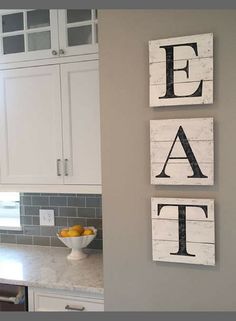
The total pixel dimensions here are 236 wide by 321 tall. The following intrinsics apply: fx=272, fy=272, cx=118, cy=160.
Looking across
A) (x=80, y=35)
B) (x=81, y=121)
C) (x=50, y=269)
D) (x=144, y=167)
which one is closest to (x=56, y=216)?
(x=50, y=269)

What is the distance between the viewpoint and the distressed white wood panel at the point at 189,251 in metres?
1.16

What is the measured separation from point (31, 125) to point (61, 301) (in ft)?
3.47

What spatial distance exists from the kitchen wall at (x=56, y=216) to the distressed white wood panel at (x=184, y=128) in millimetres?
900

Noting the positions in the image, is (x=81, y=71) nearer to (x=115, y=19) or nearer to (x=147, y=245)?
(x=115, y=19)

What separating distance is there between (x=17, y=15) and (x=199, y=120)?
55.4 inches

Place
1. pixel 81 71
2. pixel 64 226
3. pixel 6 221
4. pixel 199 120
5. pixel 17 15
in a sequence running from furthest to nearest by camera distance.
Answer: pixel 6 221 < pixel 64 226 < pixel 17 15 < pixel 81 71 < pixel 199 120

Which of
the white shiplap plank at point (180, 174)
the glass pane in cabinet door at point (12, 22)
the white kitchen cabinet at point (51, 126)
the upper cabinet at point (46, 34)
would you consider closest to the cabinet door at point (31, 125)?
the white kitchen cabinet at point (51, 126)

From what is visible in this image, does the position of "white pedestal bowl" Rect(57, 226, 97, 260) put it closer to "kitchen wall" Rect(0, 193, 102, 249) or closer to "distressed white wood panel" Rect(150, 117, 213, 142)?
"kitchen wall" Rect(0, 193, 102, 249)

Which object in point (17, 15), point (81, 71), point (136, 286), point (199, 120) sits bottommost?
point (136, 286)

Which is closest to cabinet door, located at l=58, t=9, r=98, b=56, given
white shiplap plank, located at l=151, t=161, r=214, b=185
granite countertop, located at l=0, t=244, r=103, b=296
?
white shiplap plank, located at l=151, t=161, r=214, b=185

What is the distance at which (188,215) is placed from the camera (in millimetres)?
1176

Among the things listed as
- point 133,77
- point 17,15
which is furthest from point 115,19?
point 17,15

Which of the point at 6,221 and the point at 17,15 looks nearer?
the point at 17,15

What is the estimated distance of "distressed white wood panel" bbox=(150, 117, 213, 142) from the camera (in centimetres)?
114
